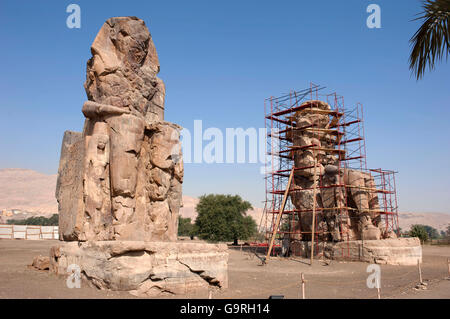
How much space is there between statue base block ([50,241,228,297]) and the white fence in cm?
2627

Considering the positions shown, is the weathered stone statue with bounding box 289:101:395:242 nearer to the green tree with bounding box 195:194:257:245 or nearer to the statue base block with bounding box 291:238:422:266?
the statue base block with bounding box 291:238:422:266

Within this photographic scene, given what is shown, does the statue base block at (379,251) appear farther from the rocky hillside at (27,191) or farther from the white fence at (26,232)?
the rocky hillside at (27,191)

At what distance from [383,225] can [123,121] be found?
16.3m

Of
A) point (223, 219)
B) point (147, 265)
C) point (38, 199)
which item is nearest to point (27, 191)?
point (38, 199)

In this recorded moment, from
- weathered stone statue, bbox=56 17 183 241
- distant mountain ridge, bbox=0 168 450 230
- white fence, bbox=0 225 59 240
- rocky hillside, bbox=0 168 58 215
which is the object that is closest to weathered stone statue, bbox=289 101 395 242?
weathered stone statue, bbox=56 17 183 241

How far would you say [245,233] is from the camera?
32.6 m

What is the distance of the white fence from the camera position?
99.4 ft

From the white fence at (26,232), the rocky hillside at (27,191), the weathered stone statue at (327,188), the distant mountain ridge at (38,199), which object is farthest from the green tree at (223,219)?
the rocky hillside at (27,191)

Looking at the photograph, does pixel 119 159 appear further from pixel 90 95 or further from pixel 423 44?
pixel 423 44

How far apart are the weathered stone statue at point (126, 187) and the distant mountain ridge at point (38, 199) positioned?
276 feet

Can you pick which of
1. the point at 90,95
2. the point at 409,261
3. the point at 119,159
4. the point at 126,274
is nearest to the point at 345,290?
the point at 126,274

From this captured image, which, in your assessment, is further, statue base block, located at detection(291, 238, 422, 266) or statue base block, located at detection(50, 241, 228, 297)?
statue base block, located at detection(291, 238, 422, 266)

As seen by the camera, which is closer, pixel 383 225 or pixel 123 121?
pixel 123 121

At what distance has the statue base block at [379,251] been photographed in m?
16.6
